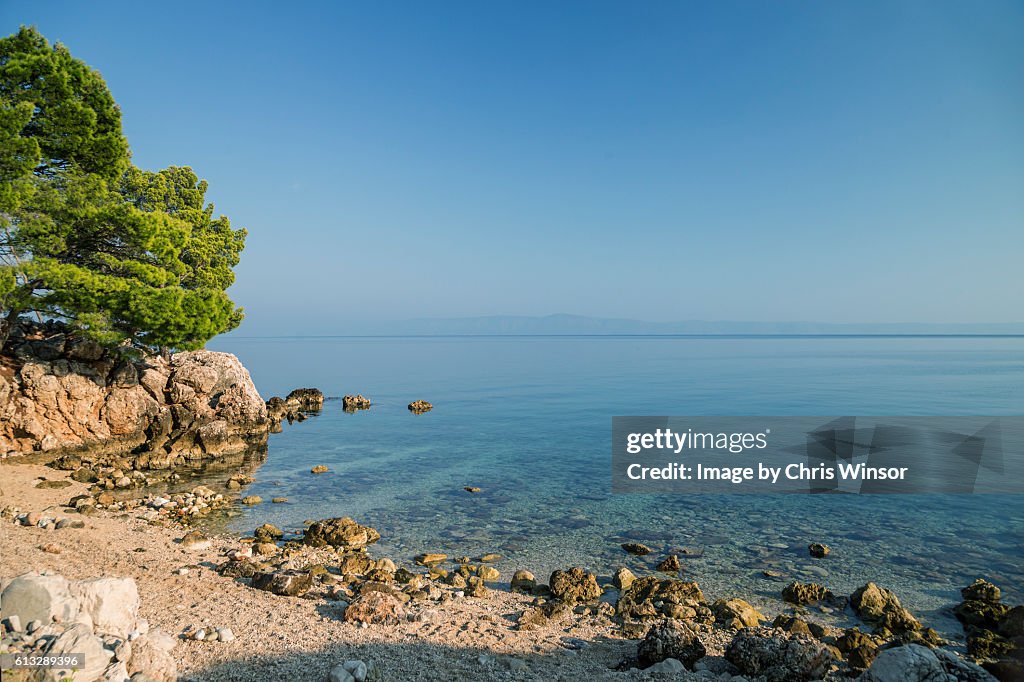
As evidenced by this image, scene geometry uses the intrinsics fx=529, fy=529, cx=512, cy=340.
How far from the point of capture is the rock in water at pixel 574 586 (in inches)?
525

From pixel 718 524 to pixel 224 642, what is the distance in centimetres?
1643

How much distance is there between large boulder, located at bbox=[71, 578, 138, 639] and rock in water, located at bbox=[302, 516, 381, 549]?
7.63 m

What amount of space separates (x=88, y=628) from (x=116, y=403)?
23.7 metres

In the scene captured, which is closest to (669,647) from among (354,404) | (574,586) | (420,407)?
(574,586)

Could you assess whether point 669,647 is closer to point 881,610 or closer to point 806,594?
point 806,594

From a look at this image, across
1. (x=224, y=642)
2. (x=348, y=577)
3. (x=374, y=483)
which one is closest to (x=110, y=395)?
(x=374, y=483)

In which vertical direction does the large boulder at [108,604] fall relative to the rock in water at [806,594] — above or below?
above

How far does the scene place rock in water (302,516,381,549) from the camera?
17.0 m

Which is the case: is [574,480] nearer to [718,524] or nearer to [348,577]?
[718,524]

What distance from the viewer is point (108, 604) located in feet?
29.9

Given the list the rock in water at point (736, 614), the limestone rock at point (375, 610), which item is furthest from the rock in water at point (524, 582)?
the rock in water at point (736, 614)

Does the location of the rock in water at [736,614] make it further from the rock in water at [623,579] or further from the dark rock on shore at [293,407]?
the dark rock on shore at [293,407]

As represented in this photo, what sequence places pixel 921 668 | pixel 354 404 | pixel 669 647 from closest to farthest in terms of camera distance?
pixel 921 668 → pixel 669 647 → pixel 354 404

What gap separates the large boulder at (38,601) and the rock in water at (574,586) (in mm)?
9825
